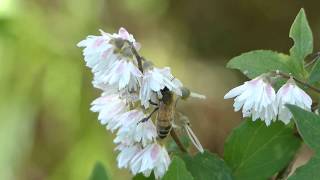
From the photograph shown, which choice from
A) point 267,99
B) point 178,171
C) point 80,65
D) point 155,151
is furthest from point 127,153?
point 80,65

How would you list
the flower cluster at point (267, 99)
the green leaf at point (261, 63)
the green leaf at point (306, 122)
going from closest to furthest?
the green leaf at point (306, 122) < the flower cluster at point (267, 99) < the green leaf at point (261, 63)

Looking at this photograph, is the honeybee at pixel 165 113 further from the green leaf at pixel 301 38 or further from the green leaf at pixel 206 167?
the green leaf at pixel 301 38

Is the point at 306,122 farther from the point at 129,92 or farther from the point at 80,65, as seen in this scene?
the point at 80,65

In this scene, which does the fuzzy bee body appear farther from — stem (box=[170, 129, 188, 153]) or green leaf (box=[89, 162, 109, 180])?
green leaf (box=[89, 162, 109, 180])

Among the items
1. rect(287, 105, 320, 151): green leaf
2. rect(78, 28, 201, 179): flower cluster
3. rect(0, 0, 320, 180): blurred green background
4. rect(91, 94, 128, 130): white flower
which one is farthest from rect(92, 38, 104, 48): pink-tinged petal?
rect(0, 0, 320, 180): blurred green background

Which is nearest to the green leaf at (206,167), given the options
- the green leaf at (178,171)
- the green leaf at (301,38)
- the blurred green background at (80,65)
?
the green leaf at (178,171)
